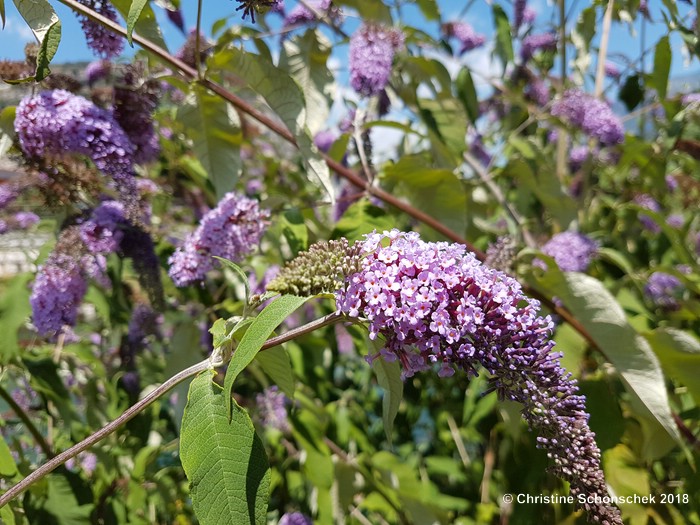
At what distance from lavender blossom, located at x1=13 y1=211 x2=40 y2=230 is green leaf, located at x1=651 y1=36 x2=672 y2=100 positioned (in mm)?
2011

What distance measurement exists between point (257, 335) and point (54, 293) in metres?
0.79

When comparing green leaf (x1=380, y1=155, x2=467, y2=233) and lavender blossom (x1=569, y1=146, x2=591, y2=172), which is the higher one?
lavender blossom (x1=569, y1=146, x2=591, y2=172)

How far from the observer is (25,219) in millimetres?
1962

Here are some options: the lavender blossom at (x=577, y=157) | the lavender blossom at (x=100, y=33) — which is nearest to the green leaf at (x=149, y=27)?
the lavender blossom at (x=100, y=33)

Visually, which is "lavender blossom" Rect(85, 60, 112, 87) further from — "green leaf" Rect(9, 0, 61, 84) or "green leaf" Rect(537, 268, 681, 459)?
"green leaf" Rect(537, 268, 681, 459)

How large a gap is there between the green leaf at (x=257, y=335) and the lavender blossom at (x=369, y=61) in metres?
0.87

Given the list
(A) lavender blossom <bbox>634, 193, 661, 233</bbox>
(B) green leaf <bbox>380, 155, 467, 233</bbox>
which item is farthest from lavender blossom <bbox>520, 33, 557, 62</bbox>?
(B) green leaf <bbox>380, 155, 467, 233</bbox>

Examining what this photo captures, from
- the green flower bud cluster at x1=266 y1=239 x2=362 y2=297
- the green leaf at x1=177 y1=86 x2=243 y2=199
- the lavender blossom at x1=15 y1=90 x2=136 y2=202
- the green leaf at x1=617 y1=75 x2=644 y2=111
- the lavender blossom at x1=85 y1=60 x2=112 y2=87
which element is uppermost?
the green leaf at x1=617 y1=75 x2=644 y2=111

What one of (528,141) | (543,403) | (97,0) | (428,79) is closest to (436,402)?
(528,141)

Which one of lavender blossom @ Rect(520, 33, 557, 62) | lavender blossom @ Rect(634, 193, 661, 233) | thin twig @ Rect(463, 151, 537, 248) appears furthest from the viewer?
lavender blossom @ Rect(520, 33, 557, 62)

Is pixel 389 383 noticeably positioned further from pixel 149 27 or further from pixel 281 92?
pixel 149 27

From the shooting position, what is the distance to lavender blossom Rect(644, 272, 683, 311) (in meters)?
1.82

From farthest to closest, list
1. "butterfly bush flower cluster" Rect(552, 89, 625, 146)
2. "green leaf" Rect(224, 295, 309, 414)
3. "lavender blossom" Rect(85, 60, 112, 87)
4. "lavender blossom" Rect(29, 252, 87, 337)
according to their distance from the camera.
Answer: "butterfly bush flower cluster" Rect(552, 89, 625, 146)
"lavender blossom" Rect(85, 60, 112, 87)
"lavender blossom" Rect(29, 252, 87, 337)
"green leaf" Rect(224, 295, 309, 414)

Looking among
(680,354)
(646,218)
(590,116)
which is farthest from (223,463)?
(646,218)
